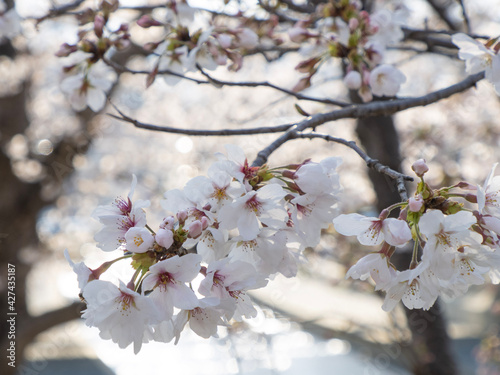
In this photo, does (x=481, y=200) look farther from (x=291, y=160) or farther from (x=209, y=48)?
(x=291, y=160)

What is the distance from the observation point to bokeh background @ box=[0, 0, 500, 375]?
356 centimetres

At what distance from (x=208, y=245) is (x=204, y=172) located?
495cm

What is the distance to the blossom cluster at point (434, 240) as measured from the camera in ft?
1.87

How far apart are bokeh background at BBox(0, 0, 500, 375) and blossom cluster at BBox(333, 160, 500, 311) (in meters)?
1.99

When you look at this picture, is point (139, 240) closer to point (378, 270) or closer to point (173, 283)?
point (173, 283)

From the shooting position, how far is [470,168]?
4.85 metres

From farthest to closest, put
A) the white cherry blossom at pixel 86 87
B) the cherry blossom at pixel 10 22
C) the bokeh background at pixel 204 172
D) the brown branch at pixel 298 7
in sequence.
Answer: the bokeh background at pixel 204 172 → the cherry blossom at pixel 10 22 → the brown branch at pixel 298 7 → the white cherry blossom at pixel 86 87

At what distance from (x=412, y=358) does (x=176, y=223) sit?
229cm

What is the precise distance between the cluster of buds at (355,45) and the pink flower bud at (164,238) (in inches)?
30.8

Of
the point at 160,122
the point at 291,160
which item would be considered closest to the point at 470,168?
the point at 291,160

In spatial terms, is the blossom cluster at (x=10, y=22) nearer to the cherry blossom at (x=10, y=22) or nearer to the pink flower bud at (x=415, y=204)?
the cherry blossom at (x=10, y=22)

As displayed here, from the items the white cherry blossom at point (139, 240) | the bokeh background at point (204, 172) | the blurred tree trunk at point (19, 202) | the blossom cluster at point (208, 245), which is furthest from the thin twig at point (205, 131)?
the blurred tree trunk at point (19, 202)

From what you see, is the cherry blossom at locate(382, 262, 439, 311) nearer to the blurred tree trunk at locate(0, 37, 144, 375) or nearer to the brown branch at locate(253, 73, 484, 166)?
the brown branch at locate(253, 73, 484, 166)

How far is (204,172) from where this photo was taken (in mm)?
5578
